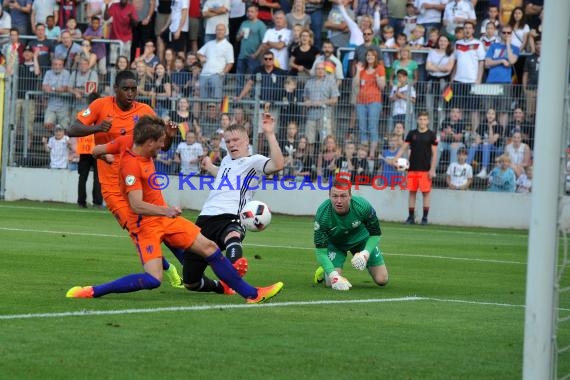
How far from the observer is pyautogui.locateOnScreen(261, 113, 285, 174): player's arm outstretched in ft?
34.3

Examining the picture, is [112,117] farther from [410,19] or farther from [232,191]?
[410,19]

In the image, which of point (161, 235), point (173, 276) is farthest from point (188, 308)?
point (173, 276)

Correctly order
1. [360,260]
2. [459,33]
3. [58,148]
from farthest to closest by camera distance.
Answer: [58,148]
[459,33]
[360,260]

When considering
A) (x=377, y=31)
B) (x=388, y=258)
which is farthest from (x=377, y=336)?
(x=377, y=31)

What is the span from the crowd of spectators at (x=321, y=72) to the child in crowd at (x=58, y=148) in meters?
0.26

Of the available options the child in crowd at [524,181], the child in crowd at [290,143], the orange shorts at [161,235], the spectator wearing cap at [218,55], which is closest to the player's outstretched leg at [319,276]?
the orange shorts at [161,235]

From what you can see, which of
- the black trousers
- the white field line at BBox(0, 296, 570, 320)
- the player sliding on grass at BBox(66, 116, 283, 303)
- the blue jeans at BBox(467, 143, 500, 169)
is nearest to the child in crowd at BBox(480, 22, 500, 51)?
the blue jeans at BBox(467, 143, 500, 169)

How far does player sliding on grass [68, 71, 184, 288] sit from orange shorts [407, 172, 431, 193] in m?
11.8

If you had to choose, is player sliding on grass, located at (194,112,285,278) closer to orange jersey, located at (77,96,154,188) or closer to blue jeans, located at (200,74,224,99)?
orange jersey, located at (77,96,154,188)

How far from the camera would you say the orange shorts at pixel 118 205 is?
11120 mm

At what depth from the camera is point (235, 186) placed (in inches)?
449

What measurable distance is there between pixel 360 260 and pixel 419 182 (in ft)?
42.3

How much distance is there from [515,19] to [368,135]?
12.5 feet

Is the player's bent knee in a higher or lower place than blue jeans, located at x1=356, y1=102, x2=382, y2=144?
lower
